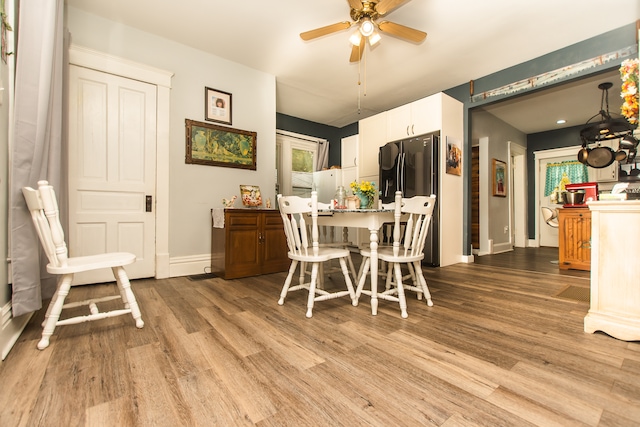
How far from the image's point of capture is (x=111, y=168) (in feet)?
9.88

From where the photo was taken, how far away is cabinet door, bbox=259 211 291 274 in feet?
11.3

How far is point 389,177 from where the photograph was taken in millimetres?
4434

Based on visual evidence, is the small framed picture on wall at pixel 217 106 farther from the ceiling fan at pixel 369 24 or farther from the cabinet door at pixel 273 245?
the ceiling fan at pixel 369 24

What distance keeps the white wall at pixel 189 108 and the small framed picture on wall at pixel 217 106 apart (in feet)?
0.19

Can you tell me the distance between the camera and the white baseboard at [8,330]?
1.44 m

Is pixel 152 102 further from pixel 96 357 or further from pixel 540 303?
pixel 540 303

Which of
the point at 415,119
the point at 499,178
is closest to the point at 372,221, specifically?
the point at 415,119

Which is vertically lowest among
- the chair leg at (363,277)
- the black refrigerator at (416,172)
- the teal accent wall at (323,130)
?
the chair leg at (363,277)

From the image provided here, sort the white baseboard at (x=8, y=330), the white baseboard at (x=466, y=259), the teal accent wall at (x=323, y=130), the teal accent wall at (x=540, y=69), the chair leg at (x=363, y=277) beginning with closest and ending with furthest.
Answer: the white baseboard at (x=8, y=330) < the chair leg at (x=363, y=277) < the teal accent wall at (x=540, y=69) < the white baseboard at (x=466, y=259) < the teal accent wall at (x=323, y=130)

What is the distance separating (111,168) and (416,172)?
3.75m

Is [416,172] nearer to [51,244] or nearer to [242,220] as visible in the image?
[242,220]

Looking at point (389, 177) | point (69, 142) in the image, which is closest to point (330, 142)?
point (389, 177)

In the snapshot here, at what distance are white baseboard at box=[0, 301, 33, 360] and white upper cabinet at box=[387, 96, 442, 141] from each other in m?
4.47

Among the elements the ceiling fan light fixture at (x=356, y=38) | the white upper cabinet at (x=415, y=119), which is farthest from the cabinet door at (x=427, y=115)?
the ceiling fan light fixture at (x=356, y=38)
